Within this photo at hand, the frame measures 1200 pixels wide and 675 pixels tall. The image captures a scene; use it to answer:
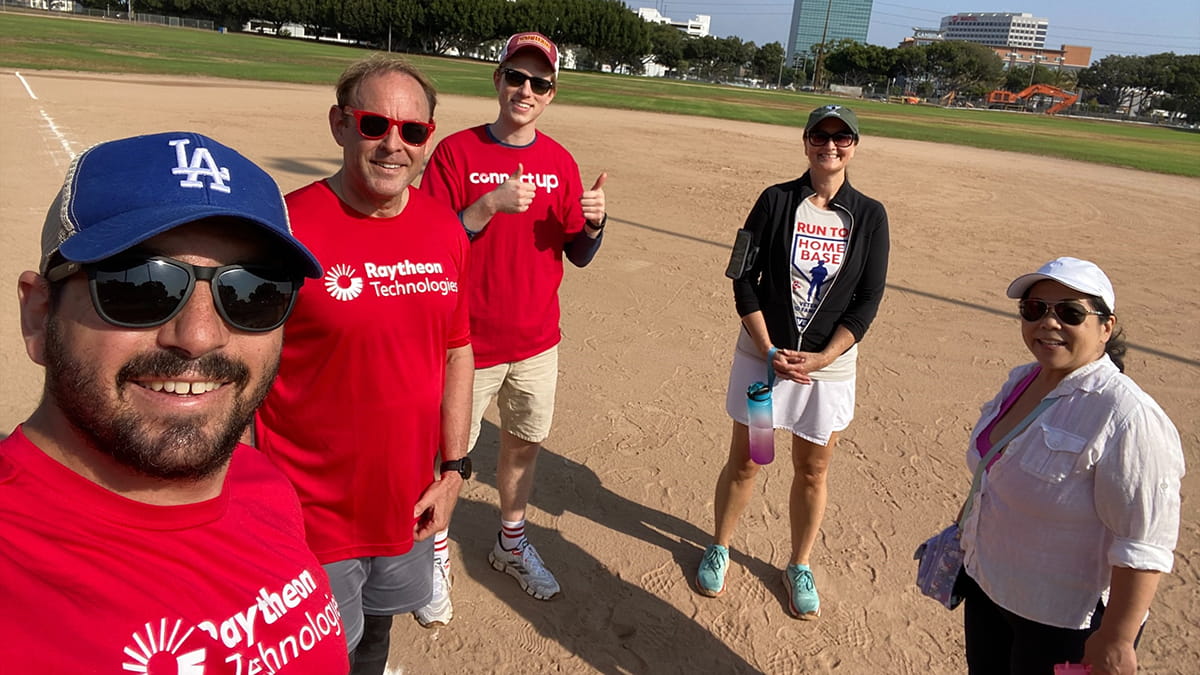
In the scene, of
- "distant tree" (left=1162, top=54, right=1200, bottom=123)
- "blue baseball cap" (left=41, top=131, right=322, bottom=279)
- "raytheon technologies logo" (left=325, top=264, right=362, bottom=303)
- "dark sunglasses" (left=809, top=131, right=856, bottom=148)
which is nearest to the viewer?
"blue baseball cap" (left=41, top=131, right=322, bottom=279)

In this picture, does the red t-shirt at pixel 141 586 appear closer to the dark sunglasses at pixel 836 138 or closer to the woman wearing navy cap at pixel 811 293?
the woman wearing navy cap at pixel 811 293

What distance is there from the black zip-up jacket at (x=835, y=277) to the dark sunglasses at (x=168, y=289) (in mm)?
2724

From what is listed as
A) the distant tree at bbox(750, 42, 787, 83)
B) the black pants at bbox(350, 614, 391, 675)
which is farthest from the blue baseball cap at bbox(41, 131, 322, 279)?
the distant tree at bbox(750, 42, 787, 83)

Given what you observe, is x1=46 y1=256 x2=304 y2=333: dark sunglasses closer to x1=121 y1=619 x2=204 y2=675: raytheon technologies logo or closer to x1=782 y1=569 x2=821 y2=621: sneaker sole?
x1=121 y1=619 x2=204 y2=675: raytheon technologies logo

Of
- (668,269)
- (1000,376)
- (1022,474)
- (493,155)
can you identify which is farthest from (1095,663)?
(668,269)

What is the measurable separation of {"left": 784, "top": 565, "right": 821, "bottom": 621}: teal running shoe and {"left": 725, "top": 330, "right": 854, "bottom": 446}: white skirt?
2.51 ft

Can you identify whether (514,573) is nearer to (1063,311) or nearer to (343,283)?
(343,283)

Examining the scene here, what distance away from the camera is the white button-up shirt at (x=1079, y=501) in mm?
2188

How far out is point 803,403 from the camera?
389cm

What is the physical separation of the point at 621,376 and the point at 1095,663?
4.62 m

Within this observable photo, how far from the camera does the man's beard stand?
3.97ft

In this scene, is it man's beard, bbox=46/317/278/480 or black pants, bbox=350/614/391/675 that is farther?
black pants, bbox=350/614/391/675

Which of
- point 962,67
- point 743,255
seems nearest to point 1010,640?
point 743,255

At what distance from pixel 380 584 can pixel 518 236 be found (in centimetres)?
174
